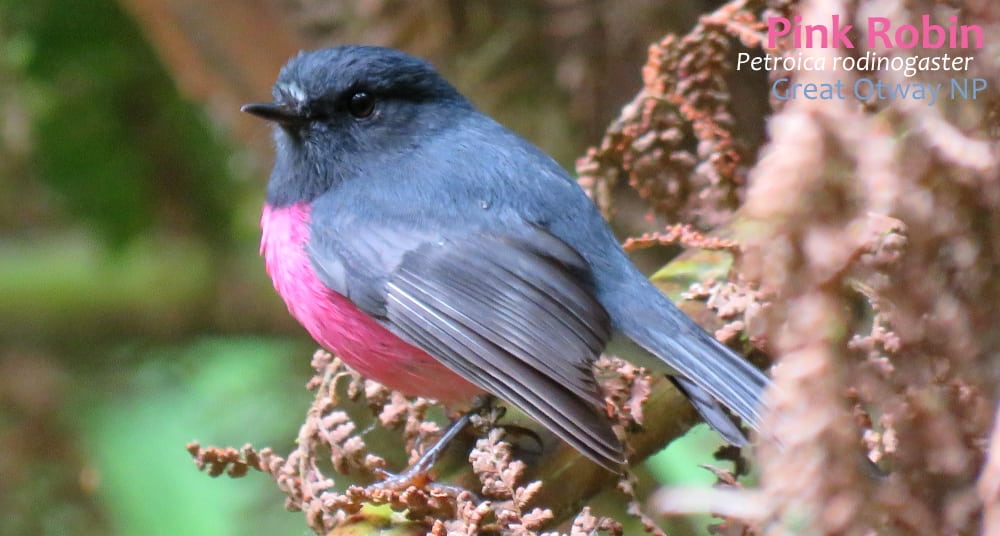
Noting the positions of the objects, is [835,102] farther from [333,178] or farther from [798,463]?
[333,178]

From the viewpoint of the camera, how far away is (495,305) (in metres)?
2.15

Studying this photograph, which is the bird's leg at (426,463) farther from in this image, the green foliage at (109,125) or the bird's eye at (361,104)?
the green foliage at (109,125)

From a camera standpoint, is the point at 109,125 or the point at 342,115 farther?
the point at 109,125

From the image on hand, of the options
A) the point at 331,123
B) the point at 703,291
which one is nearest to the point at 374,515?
the point at 703,291

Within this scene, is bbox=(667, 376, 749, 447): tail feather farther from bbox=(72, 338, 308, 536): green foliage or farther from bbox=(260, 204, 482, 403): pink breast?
bbox=(72, 338, 308, 536): green foliage

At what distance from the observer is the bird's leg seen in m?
1.98

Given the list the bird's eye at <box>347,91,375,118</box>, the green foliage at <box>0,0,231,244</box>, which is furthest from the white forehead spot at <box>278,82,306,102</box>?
the green foliage at <box>0,0,231,244</box>

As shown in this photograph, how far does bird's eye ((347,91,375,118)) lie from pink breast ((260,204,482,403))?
0.87 feet

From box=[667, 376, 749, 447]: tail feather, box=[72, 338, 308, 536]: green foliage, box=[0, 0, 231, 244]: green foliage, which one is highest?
box=[0, 0, 231, 244]: green foliage

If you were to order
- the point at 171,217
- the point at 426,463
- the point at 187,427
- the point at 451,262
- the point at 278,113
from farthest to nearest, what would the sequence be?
the point at 171,217, the point at 187,427, the point at 278,113, the point at 451,262, the point at 426,463

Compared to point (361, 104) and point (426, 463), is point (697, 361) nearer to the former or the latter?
point (426, 463)

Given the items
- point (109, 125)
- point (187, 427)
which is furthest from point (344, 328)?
point (109, 125)

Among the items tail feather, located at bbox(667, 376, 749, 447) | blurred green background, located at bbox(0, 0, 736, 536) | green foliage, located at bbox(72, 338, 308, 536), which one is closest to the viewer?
tail feather, located at bbox(667, 376, 749, 447)

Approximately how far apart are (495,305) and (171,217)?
225 cm
